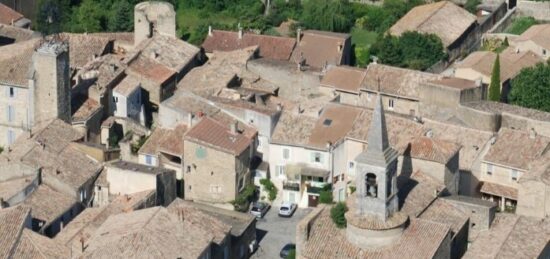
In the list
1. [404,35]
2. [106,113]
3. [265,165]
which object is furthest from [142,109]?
[404,35]

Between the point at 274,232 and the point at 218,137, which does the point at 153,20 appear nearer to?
the point at 218,137

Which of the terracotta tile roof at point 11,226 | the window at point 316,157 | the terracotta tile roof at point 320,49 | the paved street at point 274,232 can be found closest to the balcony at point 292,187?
the paved street at point 274,232

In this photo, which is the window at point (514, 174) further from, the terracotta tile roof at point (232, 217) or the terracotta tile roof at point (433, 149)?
the terracotta tile roof at point (232, 217)

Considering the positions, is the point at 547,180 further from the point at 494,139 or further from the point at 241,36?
the point at 241,36

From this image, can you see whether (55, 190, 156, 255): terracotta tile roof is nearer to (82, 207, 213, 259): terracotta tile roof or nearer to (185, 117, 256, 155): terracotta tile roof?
(82, 207, 213, 259): terracotta tile roof

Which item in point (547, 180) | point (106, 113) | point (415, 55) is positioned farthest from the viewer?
point (415, 55)

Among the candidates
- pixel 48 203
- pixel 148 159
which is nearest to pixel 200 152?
pixel 148 159
